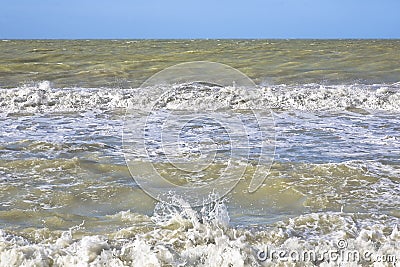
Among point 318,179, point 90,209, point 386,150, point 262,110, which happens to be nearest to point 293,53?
point 262,110

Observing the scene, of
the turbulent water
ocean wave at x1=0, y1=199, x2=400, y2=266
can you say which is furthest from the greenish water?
ocean wave at x1=0, y1=199, x2=400, y2=266

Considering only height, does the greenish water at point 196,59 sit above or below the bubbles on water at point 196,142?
above

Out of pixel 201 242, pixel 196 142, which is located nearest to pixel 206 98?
pixel 196 142

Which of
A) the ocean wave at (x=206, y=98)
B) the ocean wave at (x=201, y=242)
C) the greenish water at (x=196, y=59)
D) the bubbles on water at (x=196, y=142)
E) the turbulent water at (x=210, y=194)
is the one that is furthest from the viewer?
the greenish water at (x=196, y=59)

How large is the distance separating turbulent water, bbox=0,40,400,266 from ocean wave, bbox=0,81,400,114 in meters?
0.06

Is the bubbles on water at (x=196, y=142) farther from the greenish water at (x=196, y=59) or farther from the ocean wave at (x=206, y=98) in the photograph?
the greenish water at (x=196, y=59)

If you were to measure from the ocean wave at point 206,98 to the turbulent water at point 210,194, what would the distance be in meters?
0.06

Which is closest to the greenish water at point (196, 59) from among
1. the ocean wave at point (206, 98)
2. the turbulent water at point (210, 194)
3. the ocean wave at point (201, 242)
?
the ocean wave at point (206, 98)

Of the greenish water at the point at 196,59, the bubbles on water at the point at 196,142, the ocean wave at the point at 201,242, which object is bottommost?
the ocean wave at the point at 201,242

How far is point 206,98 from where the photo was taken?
37.9ft

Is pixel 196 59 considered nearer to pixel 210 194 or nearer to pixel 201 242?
pixel 210 194

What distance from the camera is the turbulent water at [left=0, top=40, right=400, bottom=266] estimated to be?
3.53m

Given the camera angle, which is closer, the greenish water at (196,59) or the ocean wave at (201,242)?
the ocean wave at (201,242)

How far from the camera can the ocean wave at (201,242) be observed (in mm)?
3428
